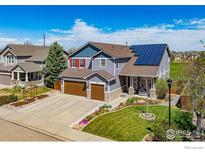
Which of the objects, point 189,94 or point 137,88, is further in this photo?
point 137,88

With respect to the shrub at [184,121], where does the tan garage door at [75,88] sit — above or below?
above

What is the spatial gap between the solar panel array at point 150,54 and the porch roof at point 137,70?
0.43 m

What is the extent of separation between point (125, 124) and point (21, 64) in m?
17.6

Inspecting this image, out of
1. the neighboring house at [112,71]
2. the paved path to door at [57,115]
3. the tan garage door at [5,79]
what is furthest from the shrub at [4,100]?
the tan garage door at [5,79]

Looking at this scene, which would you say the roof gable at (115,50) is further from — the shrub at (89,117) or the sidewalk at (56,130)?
the sidewalk at (56,130)

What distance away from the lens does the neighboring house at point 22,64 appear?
24.2 m

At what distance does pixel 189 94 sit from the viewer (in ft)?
34.2

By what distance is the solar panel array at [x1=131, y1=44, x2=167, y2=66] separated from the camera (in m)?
18.2

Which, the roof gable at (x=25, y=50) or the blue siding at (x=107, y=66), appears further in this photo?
the roof gable at (x=25, y=50)

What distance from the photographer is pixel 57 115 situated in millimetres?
13992
